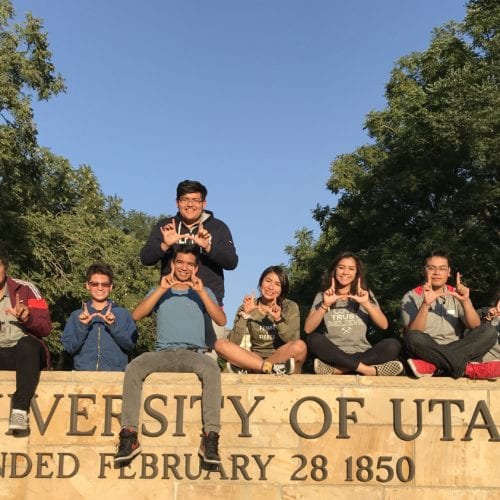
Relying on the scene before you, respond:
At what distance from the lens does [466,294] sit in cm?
652

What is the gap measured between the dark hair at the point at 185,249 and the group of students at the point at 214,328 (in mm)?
21

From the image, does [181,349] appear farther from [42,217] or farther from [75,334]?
[42,217]

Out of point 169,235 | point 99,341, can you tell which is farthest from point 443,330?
point 99,341

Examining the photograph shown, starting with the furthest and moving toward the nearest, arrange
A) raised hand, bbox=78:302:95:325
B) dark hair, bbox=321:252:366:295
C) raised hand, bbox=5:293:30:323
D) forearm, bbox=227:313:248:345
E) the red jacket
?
forearm, bbox=227:313:248:345
dark hair, bbox=321:252:366:295
raised hand, bbox=78:302:95:325
the red jacket
raised hand, bbox=5:293:30:323

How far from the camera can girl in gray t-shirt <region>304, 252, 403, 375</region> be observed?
6.61 metres

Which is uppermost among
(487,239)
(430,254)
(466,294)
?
(487,239)

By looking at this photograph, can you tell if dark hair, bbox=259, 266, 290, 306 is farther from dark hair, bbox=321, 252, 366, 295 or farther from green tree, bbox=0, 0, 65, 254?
green tree, bbox=0, 0, 65, 254

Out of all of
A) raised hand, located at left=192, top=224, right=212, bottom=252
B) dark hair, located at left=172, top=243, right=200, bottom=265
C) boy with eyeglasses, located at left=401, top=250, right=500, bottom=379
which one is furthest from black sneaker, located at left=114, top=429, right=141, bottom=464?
boy with eyeglasses, located at left=401, top=250, right=500, bottom=379

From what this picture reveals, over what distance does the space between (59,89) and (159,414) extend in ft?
48.0

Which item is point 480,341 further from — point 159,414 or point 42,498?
point 42,498

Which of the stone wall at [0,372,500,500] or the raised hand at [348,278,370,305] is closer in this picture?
the stone wall at [0,372,500,500]

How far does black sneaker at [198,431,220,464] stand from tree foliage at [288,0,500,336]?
1264 centimetres

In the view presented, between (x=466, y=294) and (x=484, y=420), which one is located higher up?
(x=466, y=294)

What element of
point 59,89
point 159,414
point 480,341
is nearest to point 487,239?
point 59,89
